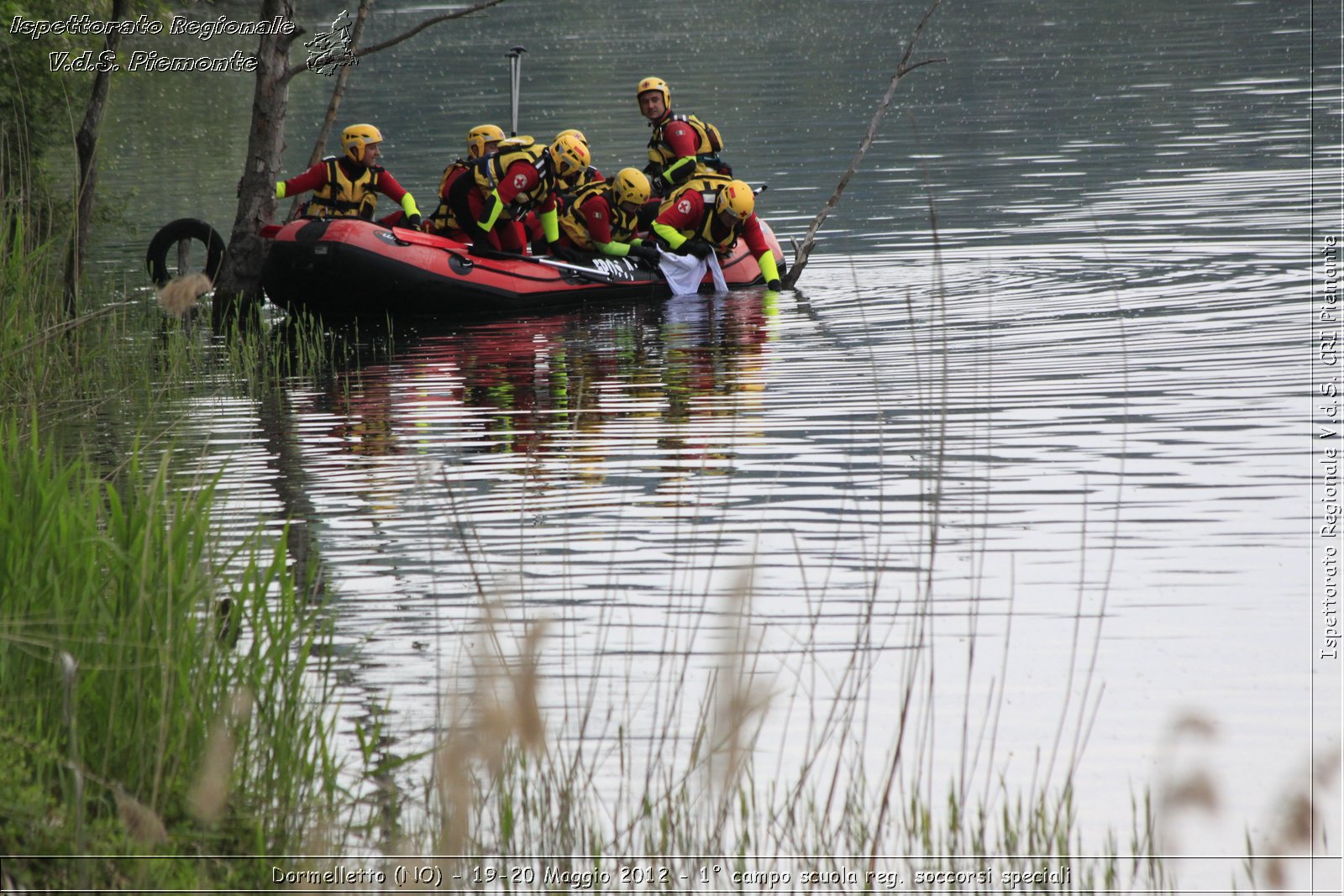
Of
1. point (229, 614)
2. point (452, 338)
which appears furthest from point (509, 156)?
point (229, 614)

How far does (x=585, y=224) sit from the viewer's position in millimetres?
16156

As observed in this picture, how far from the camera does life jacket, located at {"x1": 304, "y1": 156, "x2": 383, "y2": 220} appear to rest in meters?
15.5

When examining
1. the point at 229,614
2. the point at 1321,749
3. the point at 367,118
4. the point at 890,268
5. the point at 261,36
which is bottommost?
the point at 1321,749

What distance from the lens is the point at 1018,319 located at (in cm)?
1375

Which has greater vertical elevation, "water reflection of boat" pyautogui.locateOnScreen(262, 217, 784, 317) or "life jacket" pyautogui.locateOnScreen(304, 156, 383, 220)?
"life jacket" pyautogui.locateOnScreen(304, 156, 383, 220)

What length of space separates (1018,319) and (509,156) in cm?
459

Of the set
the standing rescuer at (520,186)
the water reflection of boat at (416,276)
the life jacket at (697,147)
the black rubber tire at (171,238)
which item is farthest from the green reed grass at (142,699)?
the life jacket at (697,147)

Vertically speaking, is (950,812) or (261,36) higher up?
(261,36)

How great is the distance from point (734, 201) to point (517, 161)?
2.06m

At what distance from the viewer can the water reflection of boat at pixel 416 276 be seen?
14.6 metres

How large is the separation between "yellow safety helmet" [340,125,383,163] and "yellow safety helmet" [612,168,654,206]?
7.23ft

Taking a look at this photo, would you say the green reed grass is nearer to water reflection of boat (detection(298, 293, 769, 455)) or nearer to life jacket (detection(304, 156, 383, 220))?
water reflection of boat (detection(298, 293, 769, 455))

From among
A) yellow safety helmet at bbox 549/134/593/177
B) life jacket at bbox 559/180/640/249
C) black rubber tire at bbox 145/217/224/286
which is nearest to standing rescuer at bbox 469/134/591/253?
yellow safety helmet at bbox 549/134/593/177

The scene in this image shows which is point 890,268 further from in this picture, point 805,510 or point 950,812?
point 950,812
